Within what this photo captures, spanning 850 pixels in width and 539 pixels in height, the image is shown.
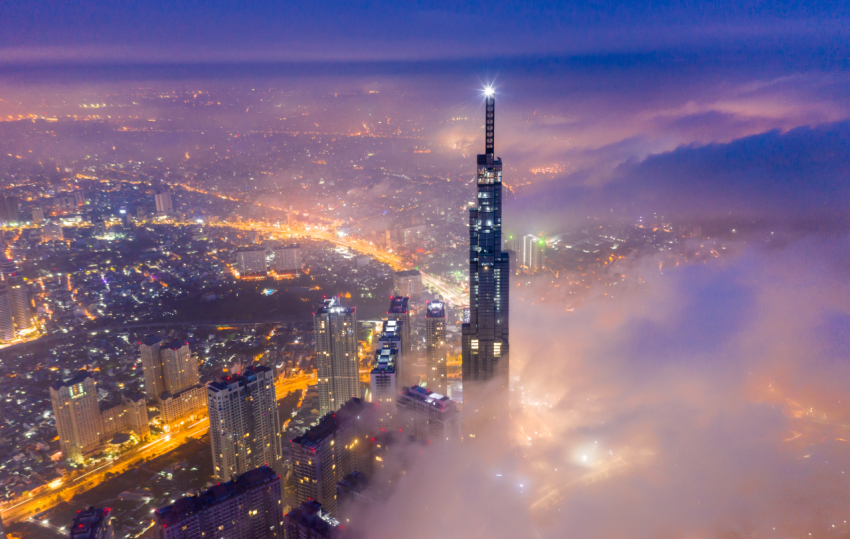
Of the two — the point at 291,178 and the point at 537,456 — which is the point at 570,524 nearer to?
the point at 537,456

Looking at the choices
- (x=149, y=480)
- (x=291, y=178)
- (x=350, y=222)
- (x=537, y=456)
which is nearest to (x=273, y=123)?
(x=291, y=178)

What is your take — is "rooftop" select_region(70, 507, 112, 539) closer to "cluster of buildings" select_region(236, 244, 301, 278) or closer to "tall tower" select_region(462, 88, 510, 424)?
"tall tower" select_region(462, 88, 510, 424)

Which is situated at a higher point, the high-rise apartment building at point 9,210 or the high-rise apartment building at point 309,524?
the high-rise apartment building at point 9,210

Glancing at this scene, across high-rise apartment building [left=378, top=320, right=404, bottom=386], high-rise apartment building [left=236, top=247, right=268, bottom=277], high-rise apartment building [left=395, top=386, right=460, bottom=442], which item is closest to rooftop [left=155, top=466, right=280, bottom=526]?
high-rise apartment building [left=395, top=386, right=460, bottom=442]

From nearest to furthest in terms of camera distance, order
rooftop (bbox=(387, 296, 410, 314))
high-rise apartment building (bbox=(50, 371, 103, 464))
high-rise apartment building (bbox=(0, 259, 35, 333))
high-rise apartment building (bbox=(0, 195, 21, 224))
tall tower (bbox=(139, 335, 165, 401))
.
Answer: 1. high-rise apartment building (bbox=(50, 371, 103, 464))
2. tall tower (bbox=(139, 335, 165, 401))
3. rooftop (bbox=(387, 296, 410, 314))
4. high-rise apartment building (bbox=(0, 259, 35, 333))
5. high-rise apartment building (bbox=(0, 195, 21, 224))

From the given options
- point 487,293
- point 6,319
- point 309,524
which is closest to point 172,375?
point 6,319

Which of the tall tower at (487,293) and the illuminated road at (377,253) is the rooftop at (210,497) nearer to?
the tall tower at (487,293)

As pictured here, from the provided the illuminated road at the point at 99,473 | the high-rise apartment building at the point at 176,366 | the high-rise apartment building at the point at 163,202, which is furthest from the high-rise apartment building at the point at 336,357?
the high-rise apartment building at the point at 163,202
